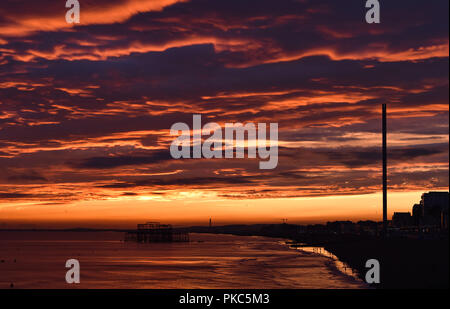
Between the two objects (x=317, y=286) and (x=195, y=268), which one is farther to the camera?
(x=195, y=268)

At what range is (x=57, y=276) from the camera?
5969cm

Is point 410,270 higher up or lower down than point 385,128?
lower down

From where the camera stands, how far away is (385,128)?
6731cm
